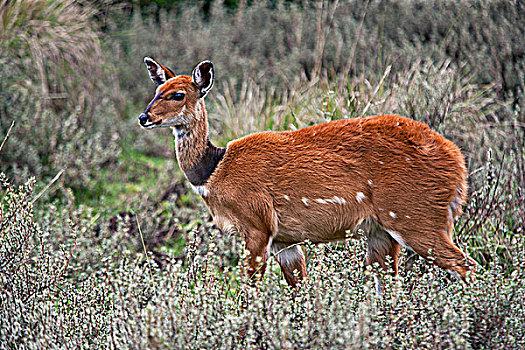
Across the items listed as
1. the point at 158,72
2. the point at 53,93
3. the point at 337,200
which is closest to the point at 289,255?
the point at 337,200

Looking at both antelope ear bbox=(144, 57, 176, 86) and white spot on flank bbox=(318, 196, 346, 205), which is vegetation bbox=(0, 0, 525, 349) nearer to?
white spot on flank bbox=(318, 196, 346, 205)

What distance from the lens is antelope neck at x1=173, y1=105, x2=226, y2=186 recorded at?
3746 mm

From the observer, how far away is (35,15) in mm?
6922

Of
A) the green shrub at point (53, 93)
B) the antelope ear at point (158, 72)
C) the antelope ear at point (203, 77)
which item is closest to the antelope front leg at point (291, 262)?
the antelope ear at point (203, 77)

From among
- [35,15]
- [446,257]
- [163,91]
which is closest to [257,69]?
[35,15]

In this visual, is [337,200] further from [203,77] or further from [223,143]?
[223,143]

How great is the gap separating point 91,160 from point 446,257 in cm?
400

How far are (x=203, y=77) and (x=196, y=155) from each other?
49cm

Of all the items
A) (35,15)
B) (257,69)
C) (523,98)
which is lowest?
(257,69)

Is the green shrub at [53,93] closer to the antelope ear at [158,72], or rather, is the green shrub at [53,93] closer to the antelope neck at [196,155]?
the antelope ear at [158,72]

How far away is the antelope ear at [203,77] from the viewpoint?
3707 mm

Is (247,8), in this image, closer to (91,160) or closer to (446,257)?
(91,160)

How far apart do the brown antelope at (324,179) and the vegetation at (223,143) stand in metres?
0.22

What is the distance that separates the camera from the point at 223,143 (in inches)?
248
